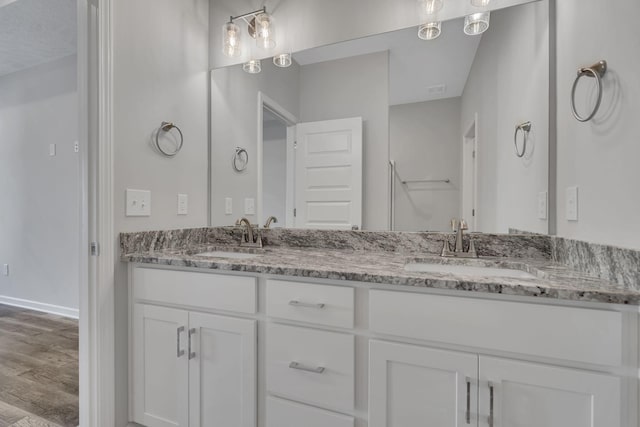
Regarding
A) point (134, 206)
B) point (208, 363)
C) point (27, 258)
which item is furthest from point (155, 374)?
point (27, 258)

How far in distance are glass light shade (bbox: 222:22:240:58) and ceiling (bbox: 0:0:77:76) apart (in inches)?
45.2

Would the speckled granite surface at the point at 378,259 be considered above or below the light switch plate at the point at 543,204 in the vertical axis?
below

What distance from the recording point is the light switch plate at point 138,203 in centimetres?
141

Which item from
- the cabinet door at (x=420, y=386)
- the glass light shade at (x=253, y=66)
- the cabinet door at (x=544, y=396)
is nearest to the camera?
the cabinet door at (x=544, y=396)

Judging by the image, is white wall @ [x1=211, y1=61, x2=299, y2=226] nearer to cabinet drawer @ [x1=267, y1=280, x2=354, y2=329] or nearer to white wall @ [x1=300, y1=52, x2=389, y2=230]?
white wall @ [x1=300, y1=52, x2=389, y2=230]

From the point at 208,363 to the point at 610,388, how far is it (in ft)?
4.14

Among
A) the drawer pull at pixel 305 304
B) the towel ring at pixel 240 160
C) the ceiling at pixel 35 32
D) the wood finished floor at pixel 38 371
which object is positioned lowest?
the wood finished floor at pixel 38 371

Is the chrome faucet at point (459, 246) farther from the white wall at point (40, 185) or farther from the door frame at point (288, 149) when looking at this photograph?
the white wall at point (40, 185)

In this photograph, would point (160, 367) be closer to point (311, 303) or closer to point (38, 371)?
point (311, 303)

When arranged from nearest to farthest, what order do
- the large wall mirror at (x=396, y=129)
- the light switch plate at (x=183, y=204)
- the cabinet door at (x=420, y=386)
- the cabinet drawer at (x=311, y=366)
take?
the cabinet door at (x=420, y=386) < the cabinet drawer at (x=311, y=366) < the large wall mirror at (x=396, y=129) < the light switch plate at (x=183, y=204)

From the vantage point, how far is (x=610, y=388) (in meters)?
0.76

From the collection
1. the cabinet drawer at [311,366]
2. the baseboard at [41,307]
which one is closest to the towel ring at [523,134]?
the cabinet drawer at [311,366]

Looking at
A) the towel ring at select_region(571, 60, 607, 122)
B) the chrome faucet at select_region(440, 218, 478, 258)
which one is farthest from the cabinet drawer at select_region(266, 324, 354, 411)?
the towel ring at select_region(571, 60, 607, 122)

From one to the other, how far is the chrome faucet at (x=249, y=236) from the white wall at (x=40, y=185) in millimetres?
2102
